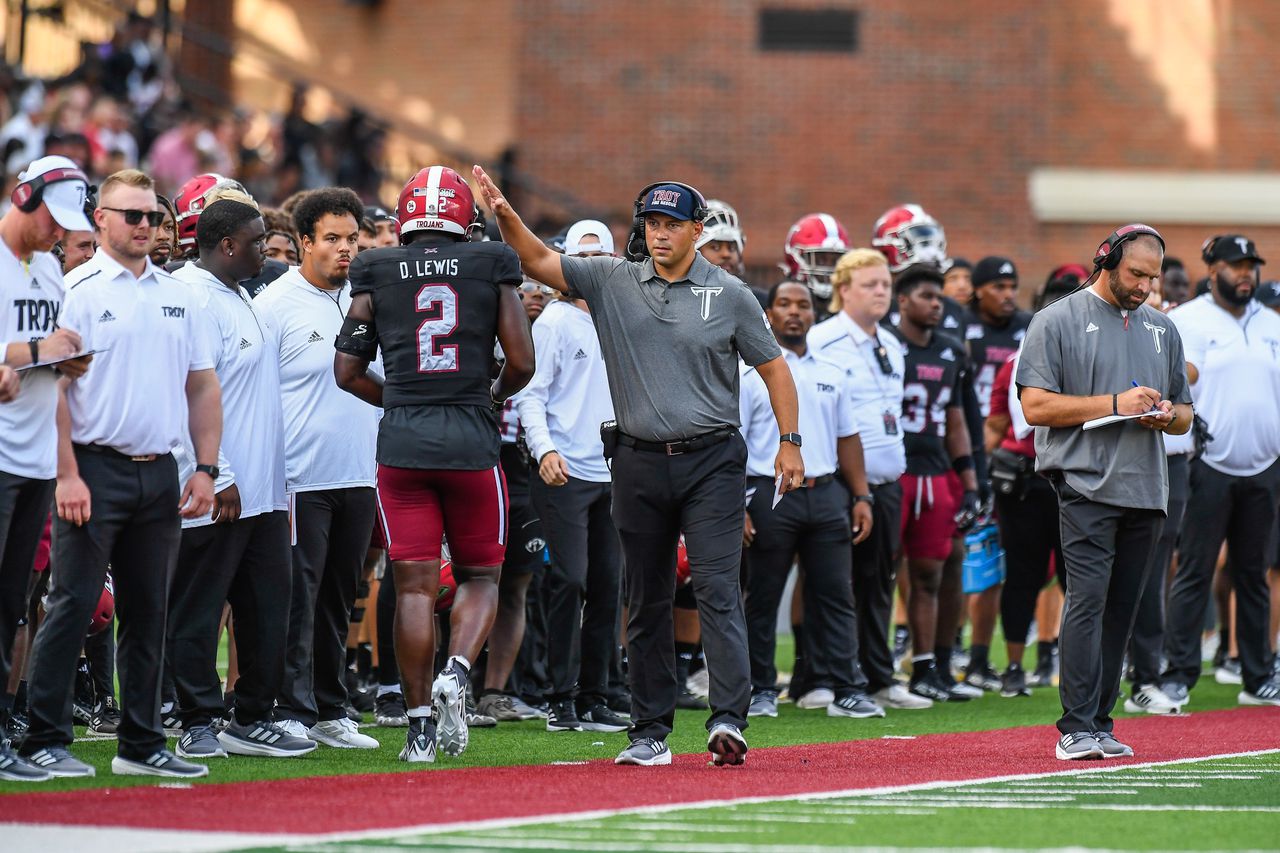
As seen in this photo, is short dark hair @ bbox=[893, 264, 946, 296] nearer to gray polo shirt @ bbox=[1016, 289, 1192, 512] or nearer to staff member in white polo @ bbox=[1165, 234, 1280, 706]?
staff member in white polo @ bbox=[1165, 234, 1280, 706]

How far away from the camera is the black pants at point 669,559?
8578 mm

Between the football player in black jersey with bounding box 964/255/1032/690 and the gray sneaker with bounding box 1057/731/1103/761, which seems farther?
the football player in black jersey with bounding box 964/255/1032/690

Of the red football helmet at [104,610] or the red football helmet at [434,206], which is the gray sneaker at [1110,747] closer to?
the red football helmet at [434,206]

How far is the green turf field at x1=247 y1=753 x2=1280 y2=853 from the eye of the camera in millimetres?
6289

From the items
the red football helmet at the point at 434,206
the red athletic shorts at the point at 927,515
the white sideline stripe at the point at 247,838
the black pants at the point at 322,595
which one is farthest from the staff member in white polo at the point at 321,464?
Result: the red athletic shorts at the point at 927,515

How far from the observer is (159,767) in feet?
25.7

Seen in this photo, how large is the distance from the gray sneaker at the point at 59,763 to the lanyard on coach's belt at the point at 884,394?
5.57 metres

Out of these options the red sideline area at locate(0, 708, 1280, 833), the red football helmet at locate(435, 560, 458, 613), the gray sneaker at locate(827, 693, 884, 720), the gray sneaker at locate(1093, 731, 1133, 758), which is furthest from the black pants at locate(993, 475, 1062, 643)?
the red football helmet at locate(435, 560, 458, 613)

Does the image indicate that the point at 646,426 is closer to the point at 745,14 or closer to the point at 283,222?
the point at 283,222

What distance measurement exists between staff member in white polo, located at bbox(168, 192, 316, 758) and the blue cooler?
225 inches

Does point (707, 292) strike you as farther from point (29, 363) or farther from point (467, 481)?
point (29, 363)

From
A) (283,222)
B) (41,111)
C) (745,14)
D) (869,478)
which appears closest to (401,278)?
(283,222)

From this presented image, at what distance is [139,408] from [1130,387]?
13.9ft

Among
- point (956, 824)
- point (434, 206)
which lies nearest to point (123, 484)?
point (434, 206)
